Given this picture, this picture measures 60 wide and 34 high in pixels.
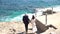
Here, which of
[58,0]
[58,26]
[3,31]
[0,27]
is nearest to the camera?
[58,26]

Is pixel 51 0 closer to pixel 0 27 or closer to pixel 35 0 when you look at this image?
pixel 35 0

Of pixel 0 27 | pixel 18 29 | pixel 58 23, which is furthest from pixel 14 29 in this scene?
pixel 58 23

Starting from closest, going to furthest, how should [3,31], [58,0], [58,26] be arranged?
[58,26] → [3,31] → [58,0]

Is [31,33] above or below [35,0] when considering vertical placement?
below

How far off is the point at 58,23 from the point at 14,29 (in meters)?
4.82

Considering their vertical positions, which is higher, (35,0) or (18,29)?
(35,0)

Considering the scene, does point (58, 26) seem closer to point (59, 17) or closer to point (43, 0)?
point (59, 17)

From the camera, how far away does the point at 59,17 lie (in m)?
19.2

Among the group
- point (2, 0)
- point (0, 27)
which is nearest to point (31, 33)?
point (0, 27)

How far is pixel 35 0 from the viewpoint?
54.2m

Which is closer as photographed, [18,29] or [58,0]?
[18,29]

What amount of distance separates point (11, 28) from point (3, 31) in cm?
107

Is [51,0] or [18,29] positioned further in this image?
[51,0]

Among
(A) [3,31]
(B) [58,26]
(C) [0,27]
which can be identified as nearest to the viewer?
(B) [58,26]
